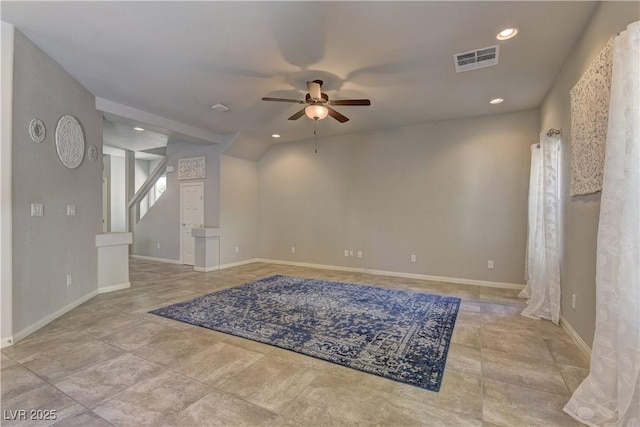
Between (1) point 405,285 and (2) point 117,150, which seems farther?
(2) point 117,150

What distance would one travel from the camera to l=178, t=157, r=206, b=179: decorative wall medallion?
21.9 feet

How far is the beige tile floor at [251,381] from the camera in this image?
1747 millimetres

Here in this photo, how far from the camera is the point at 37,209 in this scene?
3.06 meters

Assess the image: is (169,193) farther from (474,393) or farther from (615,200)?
(615,200)

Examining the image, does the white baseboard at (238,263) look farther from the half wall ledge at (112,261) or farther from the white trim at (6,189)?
the white trim at (6,189)

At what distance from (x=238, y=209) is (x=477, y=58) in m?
5.51

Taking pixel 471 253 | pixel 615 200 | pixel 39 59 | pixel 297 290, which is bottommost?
pixel 297 290

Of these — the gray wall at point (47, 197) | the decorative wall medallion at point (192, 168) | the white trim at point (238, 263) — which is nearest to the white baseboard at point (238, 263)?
the white trim at point (238, 263)

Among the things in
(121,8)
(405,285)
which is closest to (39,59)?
(121,8)

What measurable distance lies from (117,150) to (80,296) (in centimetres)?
626

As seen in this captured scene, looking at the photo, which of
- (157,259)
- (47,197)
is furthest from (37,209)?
(157,259)

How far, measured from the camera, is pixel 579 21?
8.30ft

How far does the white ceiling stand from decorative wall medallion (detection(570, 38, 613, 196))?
1.67 feet

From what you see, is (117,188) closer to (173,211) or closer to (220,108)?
(173,211)
